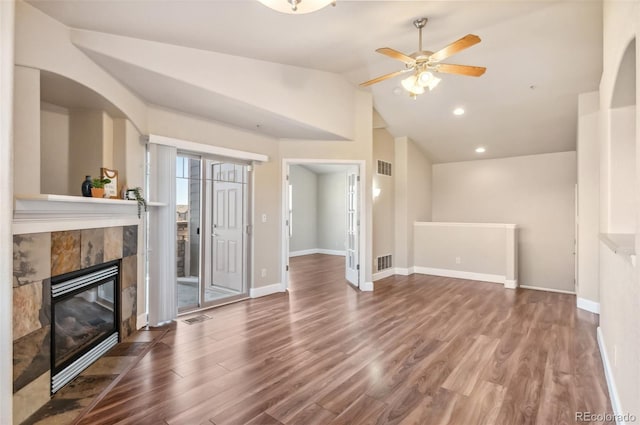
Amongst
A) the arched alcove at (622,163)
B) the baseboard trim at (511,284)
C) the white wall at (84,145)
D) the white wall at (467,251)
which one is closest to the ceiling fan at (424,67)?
the arched alcove at (622,163)

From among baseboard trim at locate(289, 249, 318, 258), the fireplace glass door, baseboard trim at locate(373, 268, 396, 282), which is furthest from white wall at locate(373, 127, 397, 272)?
the fireplace glass door

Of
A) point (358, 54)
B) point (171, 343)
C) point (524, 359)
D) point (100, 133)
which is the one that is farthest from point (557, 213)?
point (100, 133)

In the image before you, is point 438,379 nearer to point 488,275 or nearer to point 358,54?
point 358,54

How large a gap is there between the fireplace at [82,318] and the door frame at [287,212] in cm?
245

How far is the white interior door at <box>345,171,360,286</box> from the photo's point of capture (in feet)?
17.3

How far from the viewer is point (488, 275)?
5.75m

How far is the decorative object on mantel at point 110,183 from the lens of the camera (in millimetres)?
2885

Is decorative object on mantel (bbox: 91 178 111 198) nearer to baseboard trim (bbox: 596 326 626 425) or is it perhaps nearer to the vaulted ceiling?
the vaulted ceiling

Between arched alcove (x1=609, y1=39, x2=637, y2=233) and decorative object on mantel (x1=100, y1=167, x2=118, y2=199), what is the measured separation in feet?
14.5

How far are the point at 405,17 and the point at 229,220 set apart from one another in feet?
11.2

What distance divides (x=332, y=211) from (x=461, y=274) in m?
4.70

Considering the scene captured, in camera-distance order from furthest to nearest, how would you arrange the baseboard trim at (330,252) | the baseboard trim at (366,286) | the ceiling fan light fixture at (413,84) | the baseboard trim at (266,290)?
the baseboard trim at (330,252) → the baseboard trim at (366,286) → the baseboard trim at (266,290) → the ceiling fan light fixture at (413,84)

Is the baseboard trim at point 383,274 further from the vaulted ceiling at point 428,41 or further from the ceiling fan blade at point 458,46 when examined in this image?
the ceiling fan blade at point 458,46

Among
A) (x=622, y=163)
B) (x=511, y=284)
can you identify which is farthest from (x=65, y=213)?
(x=511, y=284)
